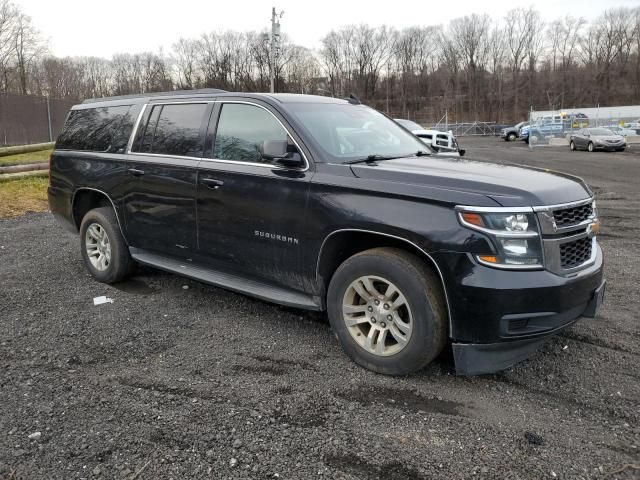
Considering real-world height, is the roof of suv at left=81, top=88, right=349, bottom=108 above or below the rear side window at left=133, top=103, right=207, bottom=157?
above

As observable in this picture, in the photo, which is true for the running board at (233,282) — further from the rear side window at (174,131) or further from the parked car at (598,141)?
the parked car at (598,141)

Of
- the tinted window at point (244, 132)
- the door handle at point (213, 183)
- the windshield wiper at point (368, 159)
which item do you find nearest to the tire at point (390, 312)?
the windshield wiper at point (368, 159)

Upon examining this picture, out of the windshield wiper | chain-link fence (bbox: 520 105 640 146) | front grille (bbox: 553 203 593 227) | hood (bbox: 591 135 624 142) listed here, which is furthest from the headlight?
chain-link fence (bbox: 520 105 640 146)

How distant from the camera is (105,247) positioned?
5.67 meters

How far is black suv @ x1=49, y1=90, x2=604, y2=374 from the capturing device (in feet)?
10.3

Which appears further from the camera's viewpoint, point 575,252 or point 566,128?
point 566,128

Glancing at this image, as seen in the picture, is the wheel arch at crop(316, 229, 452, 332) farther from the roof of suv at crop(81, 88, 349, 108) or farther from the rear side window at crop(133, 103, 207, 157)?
the rear side window at crop(133, 103, 207, 157)

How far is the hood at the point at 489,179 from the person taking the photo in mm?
3182

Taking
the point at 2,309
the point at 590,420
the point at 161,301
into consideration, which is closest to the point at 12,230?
the point at 2,309

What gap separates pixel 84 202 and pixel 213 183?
2.35 m

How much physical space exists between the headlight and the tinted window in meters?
1.67

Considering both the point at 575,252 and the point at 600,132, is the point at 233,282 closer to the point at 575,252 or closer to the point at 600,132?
the point at 575,252

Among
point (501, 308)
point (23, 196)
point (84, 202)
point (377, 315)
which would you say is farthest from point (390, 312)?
point (23, 196)

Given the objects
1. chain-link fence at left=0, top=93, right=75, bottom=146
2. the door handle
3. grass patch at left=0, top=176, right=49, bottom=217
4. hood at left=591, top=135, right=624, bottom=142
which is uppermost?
chain-link fence at left=0, top=93, right=75, bottom=146
